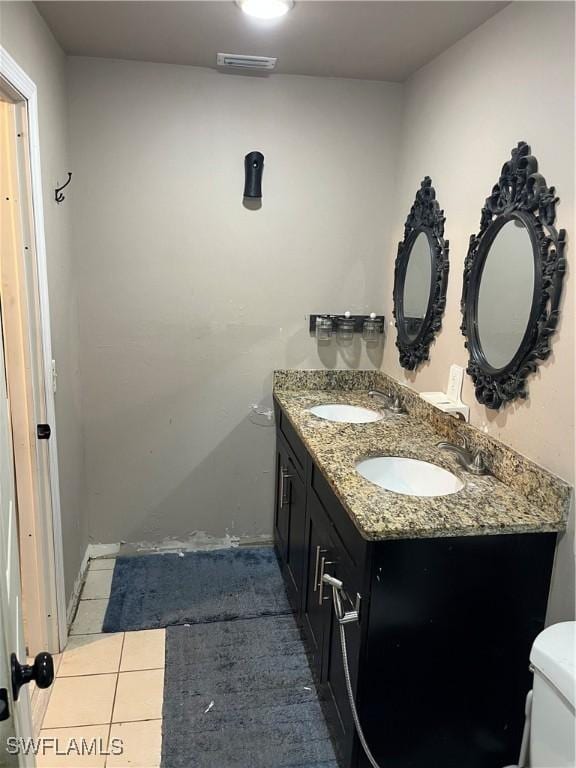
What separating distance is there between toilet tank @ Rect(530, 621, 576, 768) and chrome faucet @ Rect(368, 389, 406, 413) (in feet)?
4.41

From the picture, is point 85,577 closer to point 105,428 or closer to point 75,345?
point 105,428

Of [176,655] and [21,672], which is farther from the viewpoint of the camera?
[176,655]

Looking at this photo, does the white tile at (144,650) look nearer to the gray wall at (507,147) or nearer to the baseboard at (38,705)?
the baseboard at (38,705)

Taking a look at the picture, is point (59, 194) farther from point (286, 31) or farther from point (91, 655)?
point (91, 655)

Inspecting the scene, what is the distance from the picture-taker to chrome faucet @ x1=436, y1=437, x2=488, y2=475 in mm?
1821

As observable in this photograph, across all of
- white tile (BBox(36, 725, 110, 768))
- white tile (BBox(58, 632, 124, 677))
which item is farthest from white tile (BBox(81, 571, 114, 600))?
white tile (BBox(36, 725, 110, 768))

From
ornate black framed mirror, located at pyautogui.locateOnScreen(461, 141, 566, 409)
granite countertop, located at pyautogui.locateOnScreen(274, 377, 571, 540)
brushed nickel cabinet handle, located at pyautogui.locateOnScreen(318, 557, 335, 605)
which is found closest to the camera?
granite countertop, located at pyautogui.locateOnScreen(274, 377, 571, 540)

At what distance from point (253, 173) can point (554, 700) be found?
89.9 inches

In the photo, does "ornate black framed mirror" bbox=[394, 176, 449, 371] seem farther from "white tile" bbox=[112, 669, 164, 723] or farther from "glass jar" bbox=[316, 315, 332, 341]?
"white tile" bbox=[112, 669, 164, 723]

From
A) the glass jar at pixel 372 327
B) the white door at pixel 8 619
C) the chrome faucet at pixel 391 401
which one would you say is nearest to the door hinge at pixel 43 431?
the white door at pixel 8 619

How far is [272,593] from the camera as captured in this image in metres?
2.59

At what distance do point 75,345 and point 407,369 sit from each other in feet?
5.07

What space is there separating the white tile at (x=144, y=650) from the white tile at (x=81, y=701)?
0.09 meters

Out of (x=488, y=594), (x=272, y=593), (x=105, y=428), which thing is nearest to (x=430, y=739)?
(x=488, y=594)
